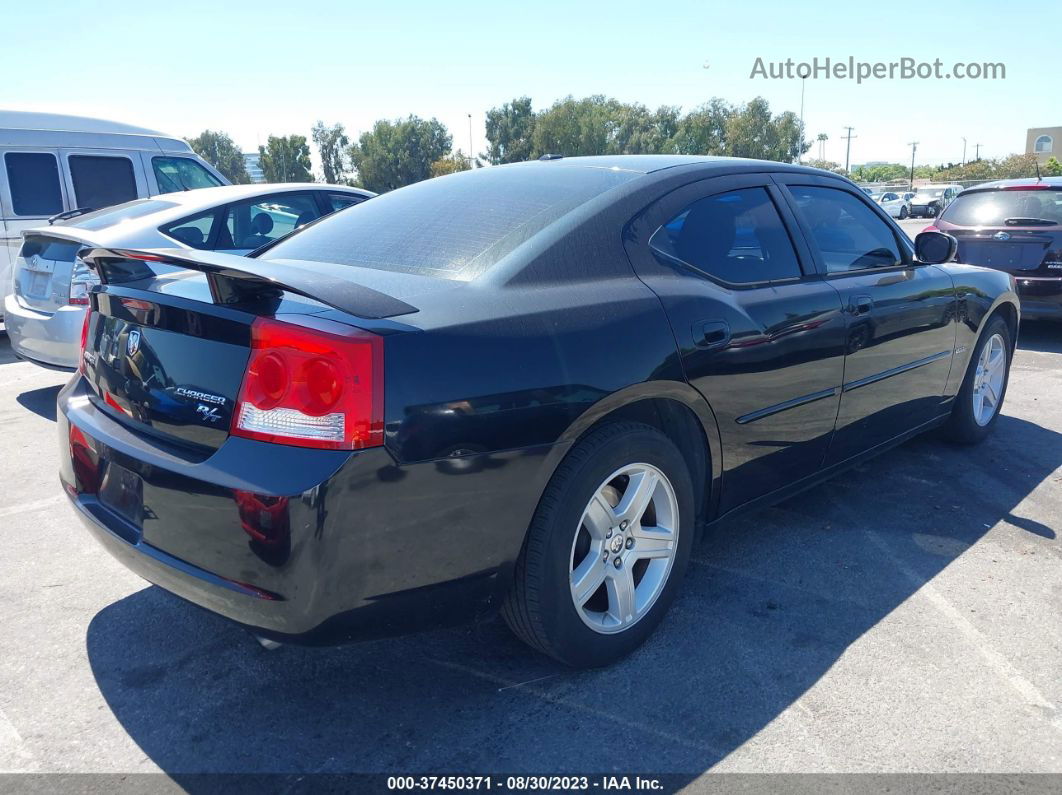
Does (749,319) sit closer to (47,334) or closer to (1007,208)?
(47,334)

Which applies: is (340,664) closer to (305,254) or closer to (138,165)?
(305,254)

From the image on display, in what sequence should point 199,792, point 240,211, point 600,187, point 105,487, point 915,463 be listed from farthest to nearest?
point 240,211
point 915,463
point 600,187
point 105,487
point 199,792

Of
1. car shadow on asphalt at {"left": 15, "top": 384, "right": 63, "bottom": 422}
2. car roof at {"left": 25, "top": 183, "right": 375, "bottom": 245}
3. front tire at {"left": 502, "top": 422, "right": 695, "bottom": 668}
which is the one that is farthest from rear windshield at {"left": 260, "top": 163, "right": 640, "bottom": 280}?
car shadow on asphalt at {"left": 15, "top": 384, "right": 63, "bottom": 422}

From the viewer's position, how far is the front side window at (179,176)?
30.8 feet

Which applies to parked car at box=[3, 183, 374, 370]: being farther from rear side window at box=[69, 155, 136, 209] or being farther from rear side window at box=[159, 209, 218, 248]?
rear side window at box=[69, 155, 136, 209]

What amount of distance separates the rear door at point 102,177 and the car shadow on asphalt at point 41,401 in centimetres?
296

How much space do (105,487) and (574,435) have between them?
55.3 inches

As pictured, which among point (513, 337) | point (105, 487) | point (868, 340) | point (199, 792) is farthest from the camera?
point (868, 340)

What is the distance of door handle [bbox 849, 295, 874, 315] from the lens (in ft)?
11.5

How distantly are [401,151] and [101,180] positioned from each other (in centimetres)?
8075

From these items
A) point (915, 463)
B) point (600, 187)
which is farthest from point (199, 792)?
point (915, 463)

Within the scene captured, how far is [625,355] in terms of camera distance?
2.53 m

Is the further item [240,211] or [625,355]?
[240,211]

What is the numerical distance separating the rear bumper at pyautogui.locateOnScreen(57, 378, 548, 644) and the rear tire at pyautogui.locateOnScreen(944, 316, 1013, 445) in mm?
3389
